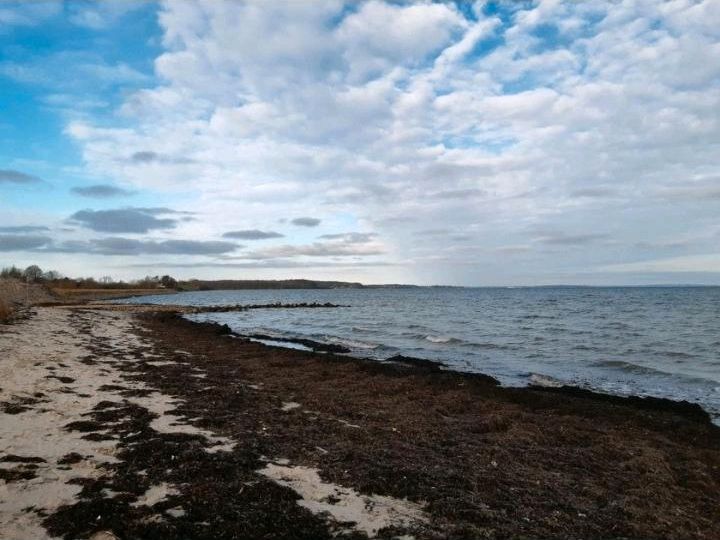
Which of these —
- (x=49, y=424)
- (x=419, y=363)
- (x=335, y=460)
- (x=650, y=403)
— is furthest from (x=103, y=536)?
(x=419, y=363)

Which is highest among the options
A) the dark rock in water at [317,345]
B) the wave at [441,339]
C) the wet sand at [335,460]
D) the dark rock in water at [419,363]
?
the wet sand at [335,460]

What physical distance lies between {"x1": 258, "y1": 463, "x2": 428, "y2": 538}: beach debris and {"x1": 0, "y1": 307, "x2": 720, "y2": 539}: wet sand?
0.10 ft

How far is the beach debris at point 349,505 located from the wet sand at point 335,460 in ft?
0.10

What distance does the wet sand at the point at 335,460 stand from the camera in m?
5.02

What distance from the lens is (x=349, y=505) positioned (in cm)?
550

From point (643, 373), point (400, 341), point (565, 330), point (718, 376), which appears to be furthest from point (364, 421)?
point (565, 330)

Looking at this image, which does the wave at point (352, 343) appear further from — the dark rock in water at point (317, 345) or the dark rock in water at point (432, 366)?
the dark rock in water at point (432, 366)

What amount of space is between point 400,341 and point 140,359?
16.3 m

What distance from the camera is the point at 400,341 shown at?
95.9 feet

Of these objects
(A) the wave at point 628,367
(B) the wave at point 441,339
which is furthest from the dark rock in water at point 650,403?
(B) the wave at point 441,339

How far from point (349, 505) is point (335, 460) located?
1.54 m

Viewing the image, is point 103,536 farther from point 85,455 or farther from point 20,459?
point 20,459

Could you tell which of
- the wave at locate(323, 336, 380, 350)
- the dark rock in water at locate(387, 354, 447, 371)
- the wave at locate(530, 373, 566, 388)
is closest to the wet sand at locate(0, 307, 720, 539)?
the wave at locate(530, 373, 566, 388)

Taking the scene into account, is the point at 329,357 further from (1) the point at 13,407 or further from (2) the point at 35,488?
(2) the point at 35,488
